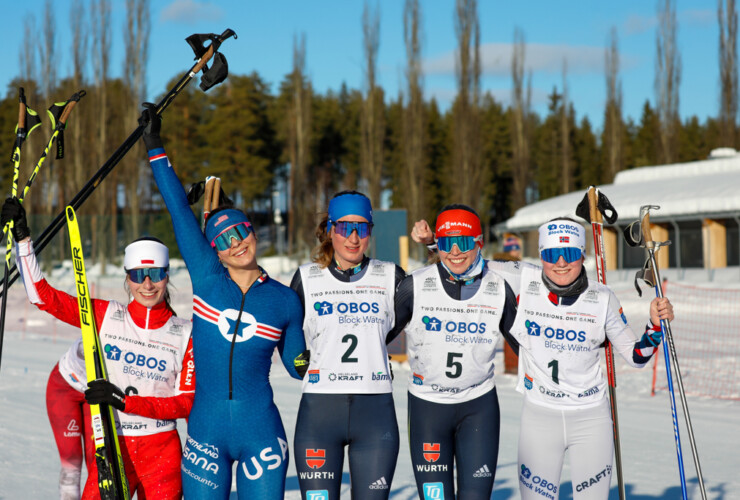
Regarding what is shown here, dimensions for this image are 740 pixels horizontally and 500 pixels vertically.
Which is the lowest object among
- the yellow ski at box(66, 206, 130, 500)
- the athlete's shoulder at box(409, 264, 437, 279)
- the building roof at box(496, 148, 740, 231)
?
the yellow ski at box(66, 206, 130, 500)

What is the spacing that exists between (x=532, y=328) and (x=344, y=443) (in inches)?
46.7

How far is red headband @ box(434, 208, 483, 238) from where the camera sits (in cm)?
438

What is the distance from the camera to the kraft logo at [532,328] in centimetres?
429

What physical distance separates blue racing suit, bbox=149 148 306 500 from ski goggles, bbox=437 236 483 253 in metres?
1.01

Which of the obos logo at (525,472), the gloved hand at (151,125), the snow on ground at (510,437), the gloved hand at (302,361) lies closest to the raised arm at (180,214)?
the gloved hand at (151,125)

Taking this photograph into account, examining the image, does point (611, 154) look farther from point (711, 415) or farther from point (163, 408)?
point (163, 408)

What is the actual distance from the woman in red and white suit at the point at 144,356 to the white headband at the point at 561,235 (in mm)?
1976

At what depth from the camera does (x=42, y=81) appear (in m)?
34.4

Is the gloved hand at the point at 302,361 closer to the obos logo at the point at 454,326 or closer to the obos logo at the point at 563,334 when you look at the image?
the obos logo at the point at 454,326

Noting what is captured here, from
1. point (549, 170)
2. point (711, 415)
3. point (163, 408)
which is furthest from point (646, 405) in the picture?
point (549, 170)

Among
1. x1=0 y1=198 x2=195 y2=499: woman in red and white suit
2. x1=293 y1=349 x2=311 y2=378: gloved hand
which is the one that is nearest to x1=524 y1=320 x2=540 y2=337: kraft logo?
x1=293 y1=349 x2=311 y2=378: gloved hand

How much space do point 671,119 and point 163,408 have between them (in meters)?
33.9

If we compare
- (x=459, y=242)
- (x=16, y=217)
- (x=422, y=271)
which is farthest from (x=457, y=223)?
(x=16, y=217)

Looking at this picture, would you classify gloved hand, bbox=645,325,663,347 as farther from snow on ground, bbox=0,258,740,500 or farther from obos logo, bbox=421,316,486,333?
snow on ground, bbox=0,258,740,500
